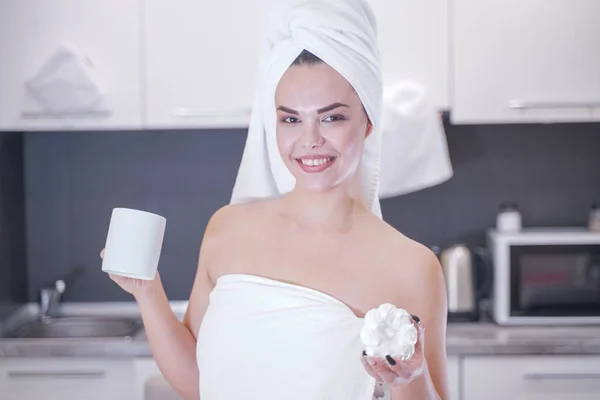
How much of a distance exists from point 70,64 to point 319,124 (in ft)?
4.60

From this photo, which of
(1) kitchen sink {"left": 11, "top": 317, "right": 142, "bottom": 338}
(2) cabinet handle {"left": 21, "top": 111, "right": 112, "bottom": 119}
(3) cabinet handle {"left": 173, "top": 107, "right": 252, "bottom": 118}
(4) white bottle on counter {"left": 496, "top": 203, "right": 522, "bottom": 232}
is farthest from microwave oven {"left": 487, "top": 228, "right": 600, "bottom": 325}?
(2) cabinet handle {"left": 21, "top": 111, "right": 112, "bottom": 119}

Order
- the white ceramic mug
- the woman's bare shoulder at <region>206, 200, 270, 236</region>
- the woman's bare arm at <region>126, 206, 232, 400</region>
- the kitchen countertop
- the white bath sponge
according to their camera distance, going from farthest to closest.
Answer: the kitchen countertop → the woman's bare shoulder at <region>206, 200, 270, 236</region> → the woman's bare arm at <region>126, 206, 232, 400</region> → the white ceramic mug → the white bath sponge

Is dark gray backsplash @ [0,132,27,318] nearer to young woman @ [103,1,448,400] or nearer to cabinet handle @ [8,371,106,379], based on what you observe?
cabinet handle @ [8,371,106,379]

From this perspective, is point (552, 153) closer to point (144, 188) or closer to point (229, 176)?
point (229, 176)

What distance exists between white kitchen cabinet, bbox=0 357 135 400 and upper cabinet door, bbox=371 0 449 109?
3.94 ft

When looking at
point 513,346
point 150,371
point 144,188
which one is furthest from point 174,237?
point 513,346

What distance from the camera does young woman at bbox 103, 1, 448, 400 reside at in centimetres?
124

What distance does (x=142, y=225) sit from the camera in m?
1.23

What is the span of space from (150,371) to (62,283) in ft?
1.89

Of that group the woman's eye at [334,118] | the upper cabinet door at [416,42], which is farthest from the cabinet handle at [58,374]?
the woman's eye at [334,118]

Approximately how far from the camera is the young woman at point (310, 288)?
4.07ft

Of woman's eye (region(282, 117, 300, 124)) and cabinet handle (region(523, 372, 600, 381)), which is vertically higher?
woman's eye (region(282, 117, 300, 124))

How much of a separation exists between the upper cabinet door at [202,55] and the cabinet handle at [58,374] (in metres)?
0.82

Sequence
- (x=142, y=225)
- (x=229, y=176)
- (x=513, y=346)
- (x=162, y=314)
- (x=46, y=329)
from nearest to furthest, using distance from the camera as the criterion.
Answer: (x=142, y=225) < (x=162, y=314) < (x=513, y=346) < (x=46, y=329) < (x=229, y=176)
